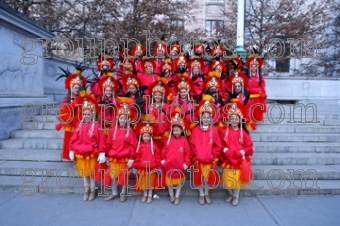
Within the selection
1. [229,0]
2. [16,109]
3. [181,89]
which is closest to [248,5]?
[229,0]

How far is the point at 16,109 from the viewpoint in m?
6.72

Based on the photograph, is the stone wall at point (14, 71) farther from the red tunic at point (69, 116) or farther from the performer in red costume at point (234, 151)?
the performer in red costume at point (234, 151)

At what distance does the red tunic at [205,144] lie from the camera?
4.30 metres

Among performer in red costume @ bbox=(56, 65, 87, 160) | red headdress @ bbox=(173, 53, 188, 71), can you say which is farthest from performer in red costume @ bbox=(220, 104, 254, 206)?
red headdress @ bbox=(173, 53, 188, 71)

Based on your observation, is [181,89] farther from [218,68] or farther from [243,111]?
[218,68]

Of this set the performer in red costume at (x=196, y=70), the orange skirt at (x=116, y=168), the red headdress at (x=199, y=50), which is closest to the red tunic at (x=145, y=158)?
the orange skirt at (x=116, y=168)

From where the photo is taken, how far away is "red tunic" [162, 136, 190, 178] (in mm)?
4270

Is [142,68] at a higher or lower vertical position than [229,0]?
lower

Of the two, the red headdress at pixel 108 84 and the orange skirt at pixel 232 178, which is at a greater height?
the red headdress at pixel 108 84

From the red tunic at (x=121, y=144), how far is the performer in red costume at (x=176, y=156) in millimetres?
559

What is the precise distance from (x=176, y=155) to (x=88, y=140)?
1.55m

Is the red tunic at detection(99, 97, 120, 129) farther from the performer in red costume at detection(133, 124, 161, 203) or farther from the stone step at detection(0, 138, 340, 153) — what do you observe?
the stone step at detection(0, 138, 340, 153)

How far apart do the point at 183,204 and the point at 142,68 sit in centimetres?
411

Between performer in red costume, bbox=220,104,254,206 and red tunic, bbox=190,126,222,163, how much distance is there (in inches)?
5.5
